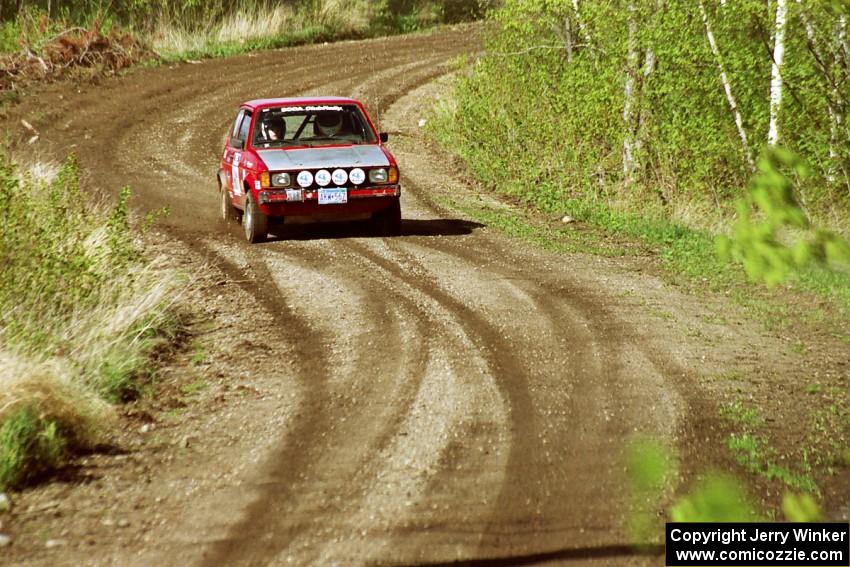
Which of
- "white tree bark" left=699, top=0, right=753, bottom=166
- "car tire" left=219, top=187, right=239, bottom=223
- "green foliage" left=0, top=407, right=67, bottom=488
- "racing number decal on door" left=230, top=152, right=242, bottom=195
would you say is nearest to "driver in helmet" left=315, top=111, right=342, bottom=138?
"racing number decal on door" left=230, top=152, right=242, bottom=195

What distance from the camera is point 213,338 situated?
338 inches

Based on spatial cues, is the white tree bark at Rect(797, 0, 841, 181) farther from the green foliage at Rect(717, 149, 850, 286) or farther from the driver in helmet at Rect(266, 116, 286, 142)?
the green foliage at Rect(717, 149, 850, 286)

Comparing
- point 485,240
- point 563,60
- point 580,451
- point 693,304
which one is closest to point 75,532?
point 580,451

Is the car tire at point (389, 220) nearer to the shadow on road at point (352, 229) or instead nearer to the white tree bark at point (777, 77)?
the shadow on road at point (352, 229)

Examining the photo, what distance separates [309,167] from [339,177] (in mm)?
338

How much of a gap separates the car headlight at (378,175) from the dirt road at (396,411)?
2.47 feet

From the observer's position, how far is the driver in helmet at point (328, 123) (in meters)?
12.5

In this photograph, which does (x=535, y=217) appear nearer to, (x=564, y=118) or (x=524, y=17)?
(x=564, y=118)

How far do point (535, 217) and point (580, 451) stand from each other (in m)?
8.71

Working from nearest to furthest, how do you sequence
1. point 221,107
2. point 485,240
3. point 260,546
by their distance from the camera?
point 260,546
point 485,240
point 221,107

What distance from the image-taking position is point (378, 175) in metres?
11.7

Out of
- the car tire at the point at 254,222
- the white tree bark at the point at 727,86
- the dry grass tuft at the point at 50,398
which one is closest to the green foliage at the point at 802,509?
the dry grass tuft at the point at 50,398

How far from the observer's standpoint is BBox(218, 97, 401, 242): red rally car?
454 inches

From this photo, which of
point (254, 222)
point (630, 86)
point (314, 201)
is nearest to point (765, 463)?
point (314, 201)
